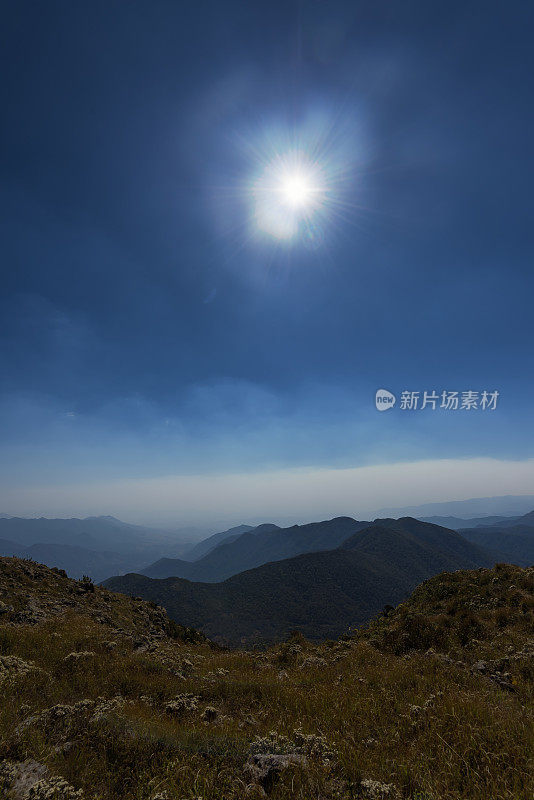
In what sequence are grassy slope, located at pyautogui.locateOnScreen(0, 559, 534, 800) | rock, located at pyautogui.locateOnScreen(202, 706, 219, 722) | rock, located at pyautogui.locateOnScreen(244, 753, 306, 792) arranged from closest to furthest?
grassy slope, located at pyautogui.locateOnScreen(0, 559, 534, 800) < rock, located at pyautogui.locateOnScreen(244, 753, 306, 792) < rock, located at pyautogui.locateOnScreen(202, 706, 219, 722)

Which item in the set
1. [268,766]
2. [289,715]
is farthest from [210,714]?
[268,766]

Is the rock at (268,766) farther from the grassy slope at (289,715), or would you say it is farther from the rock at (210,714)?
the rock at (210,714)

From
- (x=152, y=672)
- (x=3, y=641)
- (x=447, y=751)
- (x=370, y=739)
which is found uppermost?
(x=447, y=751)

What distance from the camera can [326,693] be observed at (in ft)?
26.6

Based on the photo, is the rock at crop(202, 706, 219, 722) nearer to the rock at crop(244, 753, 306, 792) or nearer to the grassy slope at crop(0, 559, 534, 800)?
the grassy slope at crop(0, 559, 534, 800)

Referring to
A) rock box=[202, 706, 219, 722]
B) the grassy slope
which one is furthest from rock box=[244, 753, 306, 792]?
rock box=[202, 706, 219, 722]

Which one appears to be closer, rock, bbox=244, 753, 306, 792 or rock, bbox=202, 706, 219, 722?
rock, bbox=244, 753, 306, 792

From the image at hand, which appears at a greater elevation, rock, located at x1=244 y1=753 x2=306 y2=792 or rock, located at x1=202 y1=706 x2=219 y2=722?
rock, located at x1=244 y1=753 x2=306 y2=792

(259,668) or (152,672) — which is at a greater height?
(152,672)

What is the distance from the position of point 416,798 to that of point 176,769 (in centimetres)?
311

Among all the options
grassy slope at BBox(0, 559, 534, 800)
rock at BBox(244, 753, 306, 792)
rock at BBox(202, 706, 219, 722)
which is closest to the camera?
grassy slope at BBox(0, 559, 534, 800)

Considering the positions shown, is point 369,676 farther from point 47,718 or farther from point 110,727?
point 47,718

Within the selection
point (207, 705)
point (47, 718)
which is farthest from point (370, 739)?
point (47, 718)

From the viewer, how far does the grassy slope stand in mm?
4344
